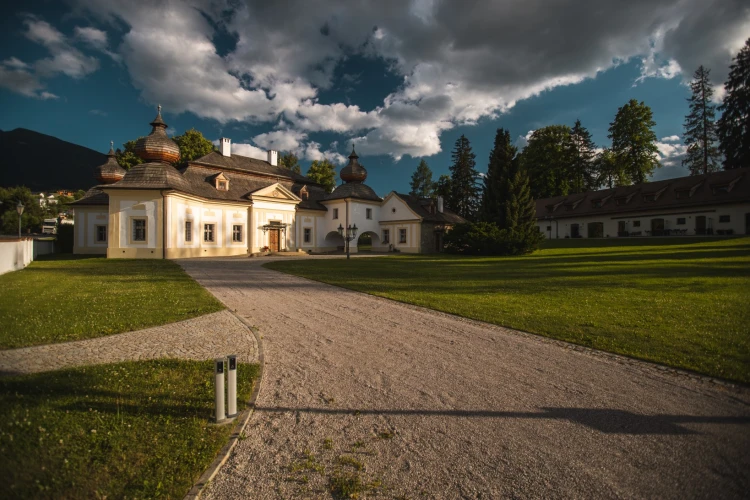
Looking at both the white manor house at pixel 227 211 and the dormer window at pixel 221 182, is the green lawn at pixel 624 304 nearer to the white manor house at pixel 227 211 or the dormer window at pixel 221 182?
the white manor house at pixel 227 211

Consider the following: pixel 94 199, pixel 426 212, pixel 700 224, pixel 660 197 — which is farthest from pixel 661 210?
pixel 94 199

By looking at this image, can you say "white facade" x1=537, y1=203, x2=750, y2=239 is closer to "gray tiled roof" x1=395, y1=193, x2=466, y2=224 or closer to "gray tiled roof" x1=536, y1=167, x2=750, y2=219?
"gray tiled roof" x1=536, y1=167, x2=750, y2=219

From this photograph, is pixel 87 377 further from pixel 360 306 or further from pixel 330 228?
pixel 330 228

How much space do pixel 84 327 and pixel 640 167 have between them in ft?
175

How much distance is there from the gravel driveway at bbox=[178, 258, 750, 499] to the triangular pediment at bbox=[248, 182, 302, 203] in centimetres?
2736

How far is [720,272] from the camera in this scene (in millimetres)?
12422

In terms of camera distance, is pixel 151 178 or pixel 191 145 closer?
pixel 151 178

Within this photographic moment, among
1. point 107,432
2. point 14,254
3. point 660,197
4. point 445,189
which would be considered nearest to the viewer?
point 107,432

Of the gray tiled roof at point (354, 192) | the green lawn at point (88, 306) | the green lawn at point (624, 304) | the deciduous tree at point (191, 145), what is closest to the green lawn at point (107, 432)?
the green lawn at point (88, 306)

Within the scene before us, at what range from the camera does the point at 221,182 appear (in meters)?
30.0

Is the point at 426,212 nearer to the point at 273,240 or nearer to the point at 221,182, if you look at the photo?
the point at 273,240

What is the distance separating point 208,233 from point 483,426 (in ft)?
94.5

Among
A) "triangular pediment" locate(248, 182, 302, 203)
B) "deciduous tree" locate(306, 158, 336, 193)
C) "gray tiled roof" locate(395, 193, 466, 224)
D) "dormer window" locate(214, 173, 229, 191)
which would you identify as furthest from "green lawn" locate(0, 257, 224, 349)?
"deciduous tree" locate(306, 158, 336, 193)

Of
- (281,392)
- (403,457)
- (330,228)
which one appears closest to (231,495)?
(403,457)
